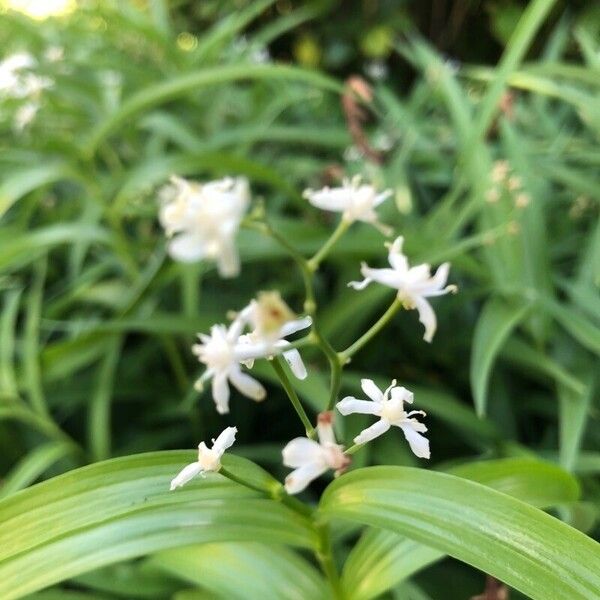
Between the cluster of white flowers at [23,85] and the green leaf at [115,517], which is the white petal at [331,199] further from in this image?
the cluster of white flowers at [23,85]

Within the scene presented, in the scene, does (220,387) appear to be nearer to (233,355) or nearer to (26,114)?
(233,355)

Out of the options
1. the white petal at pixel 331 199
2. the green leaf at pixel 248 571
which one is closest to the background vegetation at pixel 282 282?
the green leaf at pixel 248 571

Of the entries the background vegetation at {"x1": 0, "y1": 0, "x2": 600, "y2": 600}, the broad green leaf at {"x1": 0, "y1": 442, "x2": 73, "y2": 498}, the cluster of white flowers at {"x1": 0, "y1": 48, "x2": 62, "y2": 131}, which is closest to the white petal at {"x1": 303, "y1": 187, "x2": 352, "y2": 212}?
the background vegetation at {"x1": 0, "y1": 0, "x2": 600, "y2": 600}

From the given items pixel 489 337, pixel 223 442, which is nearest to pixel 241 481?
pixel 223 442

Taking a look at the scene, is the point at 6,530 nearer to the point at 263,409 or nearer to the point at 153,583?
the point at 153,583

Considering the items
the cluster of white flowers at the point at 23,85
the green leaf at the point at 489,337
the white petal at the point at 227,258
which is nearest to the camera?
the white petal at the point at 227,258
